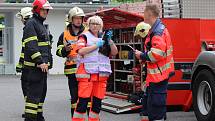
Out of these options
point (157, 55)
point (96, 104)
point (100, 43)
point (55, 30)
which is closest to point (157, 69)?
point (157, 55)

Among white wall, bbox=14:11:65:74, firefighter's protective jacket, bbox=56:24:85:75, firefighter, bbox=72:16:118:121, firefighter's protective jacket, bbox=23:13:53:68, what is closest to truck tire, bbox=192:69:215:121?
firefighter, bbox=72:16:118:121

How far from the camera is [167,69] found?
6.39 metres

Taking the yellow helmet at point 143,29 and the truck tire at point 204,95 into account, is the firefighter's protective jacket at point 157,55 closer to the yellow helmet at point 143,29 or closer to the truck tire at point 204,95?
the yellow helmet at point 143,29

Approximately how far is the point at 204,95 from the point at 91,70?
2.32 m

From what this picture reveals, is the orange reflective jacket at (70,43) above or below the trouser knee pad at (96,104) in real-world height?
above

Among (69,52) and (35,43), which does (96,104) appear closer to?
(69,52)

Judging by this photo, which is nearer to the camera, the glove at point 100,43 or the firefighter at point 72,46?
the glove at point 100,43

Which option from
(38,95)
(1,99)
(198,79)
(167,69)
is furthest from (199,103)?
(1,99)

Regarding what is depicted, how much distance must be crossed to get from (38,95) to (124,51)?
13.6ft

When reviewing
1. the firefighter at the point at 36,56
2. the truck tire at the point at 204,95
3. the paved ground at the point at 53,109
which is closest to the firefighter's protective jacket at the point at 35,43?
the firefighter at the point at 36,56

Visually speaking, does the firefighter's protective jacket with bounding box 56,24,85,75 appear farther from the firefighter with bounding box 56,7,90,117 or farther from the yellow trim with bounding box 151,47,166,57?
the yellow trim with bounding box 151,47,166,57

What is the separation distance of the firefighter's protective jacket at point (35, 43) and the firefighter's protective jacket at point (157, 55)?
1766mm

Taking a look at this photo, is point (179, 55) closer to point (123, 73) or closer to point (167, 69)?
point (123, 73)

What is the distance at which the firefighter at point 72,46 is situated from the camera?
25.8 feet
